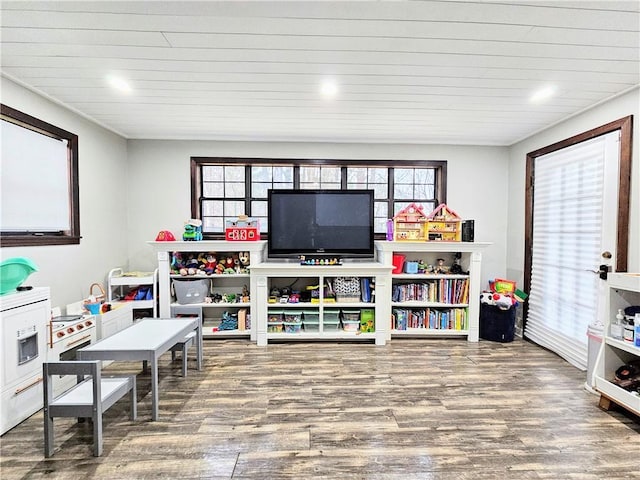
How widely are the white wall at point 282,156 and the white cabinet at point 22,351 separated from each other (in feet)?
5.83

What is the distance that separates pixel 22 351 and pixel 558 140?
485 centimetres

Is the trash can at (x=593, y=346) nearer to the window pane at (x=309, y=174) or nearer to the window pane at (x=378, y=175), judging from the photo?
the window pane at (x=378, y=175)

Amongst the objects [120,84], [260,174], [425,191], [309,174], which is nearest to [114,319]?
[120,84]

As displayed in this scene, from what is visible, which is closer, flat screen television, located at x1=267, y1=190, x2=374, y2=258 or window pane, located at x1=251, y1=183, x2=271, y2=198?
flat screen television, located at x1=267, y1=190, x2=374, y2=258

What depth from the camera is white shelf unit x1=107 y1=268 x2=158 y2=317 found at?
11.3 ft

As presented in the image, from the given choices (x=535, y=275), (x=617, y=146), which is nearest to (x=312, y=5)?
(x=617, y=146)

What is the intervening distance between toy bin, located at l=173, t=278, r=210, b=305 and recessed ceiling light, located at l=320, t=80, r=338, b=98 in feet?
7.96

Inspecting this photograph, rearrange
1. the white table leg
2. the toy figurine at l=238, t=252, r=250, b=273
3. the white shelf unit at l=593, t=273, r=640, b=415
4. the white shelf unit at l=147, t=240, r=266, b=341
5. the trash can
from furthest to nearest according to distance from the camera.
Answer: the toy figurine at l=238, t=252, r=250, b=273
the white shelf unit at l=147, t=240, r=266, b=341
the trash can
the white shelf unit at l=593, t=273, r=640, b=415
the white table leg

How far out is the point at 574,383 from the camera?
267 centimetres

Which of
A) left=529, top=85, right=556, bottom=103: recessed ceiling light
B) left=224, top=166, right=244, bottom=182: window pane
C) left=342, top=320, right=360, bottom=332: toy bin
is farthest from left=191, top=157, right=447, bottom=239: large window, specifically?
left=529, top=85, right=556, bottom=103: recessed ceiling light

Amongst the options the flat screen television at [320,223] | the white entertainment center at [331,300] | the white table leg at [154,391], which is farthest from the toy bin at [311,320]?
the white table leg at [154,391]

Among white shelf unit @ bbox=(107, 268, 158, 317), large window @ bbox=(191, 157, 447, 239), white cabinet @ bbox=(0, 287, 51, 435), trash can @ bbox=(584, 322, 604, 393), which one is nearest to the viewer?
white cabinet @ bbox=(0, 287, 51, 435)

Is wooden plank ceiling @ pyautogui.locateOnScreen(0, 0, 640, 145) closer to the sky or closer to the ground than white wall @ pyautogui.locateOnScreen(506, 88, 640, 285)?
closer to the sky

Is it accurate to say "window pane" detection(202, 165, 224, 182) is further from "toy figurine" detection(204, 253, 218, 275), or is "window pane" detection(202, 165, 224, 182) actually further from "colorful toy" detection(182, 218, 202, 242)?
"toy figurine" detection(204, 253, 218, 275)
